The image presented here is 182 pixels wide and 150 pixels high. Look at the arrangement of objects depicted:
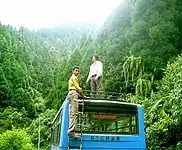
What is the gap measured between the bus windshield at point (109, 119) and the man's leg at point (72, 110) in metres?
0.30

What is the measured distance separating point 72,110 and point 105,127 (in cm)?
98

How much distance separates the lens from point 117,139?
898 centimetres

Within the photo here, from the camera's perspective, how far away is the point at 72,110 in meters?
8.62

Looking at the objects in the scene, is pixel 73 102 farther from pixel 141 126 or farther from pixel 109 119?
pixel 141 126

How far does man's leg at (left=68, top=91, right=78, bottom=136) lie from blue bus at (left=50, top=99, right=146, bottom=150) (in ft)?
0.74

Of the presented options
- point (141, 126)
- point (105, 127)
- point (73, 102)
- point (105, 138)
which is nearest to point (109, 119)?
point (105, 127)

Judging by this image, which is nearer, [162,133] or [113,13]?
[162,133]

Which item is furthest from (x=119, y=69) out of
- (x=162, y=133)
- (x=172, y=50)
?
(x=162, y=133)

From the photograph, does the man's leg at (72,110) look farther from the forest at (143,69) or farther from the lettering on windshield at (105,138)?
the forest at (143,69)

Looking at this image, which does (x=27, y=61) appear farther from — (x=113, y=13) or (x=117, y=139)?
(x=117, y=139)

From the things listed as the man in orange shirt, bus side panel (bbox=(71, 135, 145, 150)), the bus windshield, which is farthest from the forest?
the man in orange shirt

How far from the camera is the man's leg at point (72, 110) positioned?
8516 millimetres

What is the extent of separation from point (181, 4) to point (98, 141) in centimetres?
1769

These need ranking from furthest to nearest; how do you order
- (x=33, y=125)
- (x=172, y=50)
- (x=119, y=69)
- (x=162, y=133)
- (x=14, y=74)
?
(x=14, y=74) < (x=33, y=125) < (x=119, y=69) < (x=172, y=50) < (x=162, y=133)
